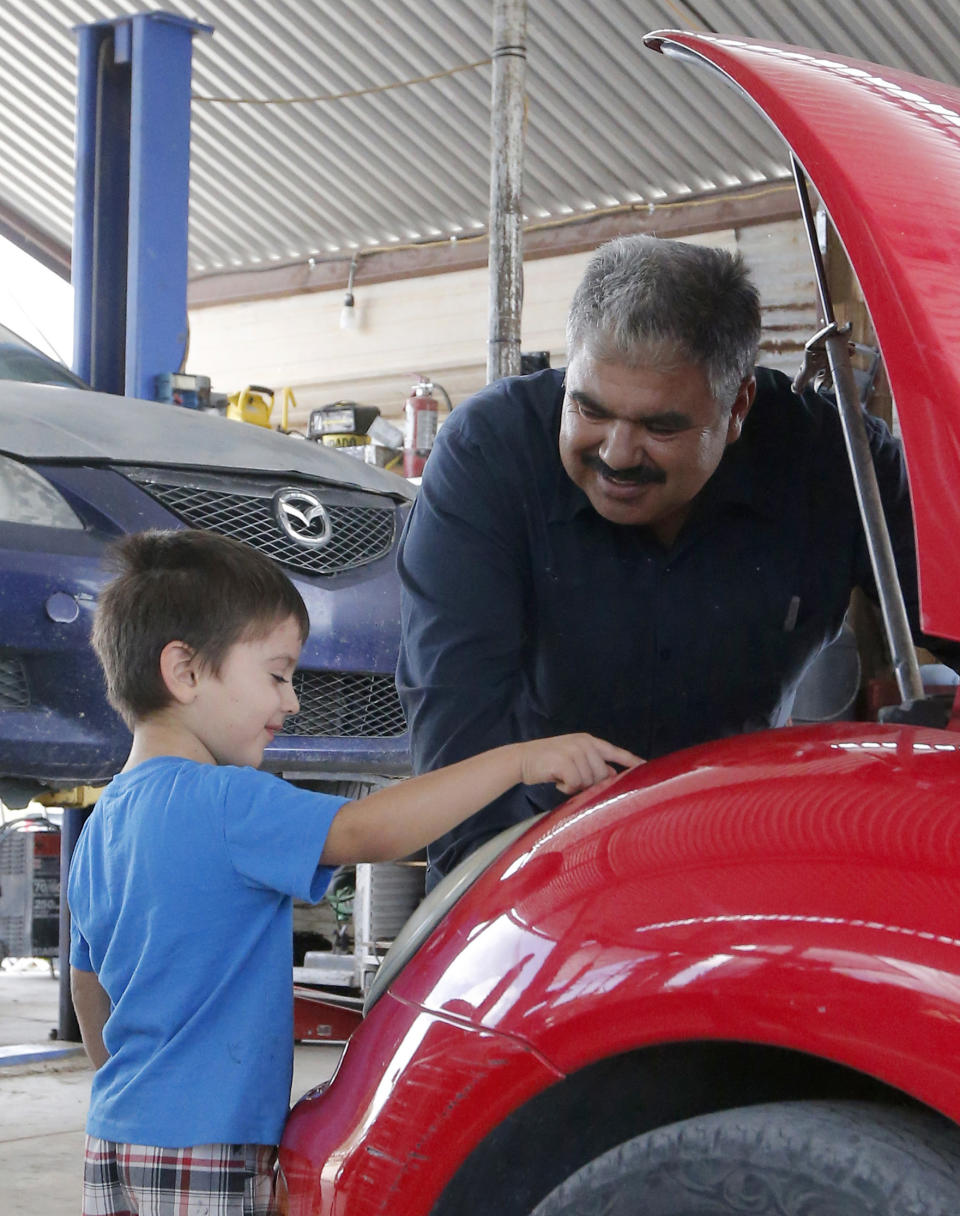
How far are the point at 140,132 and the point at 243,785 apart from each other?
13.2ft

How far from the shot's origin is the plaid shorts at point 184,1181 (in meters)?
1.36

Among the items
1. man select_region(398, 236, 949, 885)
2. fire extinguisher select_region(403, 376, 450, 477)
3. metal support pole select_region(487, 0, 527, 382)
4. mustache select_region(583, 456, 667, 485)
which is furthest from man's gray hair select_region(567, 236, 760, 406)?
fire extinguisher select_region(403, 376, 450, 477)

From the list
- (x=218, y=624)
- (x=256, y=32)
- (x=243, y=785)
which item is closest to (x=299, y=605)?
(x=218, y=624)

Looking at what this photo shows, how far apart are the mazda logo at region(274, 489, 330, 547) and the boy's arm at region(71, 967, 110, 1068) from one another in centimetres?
190

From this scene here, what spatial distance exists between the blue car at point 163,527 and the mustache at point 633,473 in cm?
160

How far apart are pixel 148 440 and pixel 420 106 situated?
17.6ft

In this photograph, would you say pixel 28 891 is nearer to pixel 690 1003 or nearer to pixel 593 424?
pixel 593 424

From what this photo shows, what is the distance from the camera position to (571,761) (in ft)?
4.23

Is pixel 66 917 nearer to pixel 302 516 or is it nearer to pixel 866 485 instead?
pixel 302 516

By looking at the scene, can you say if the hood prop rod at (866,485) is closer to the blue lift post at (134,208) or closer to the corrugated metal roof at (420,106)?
the blue lift post at (134,208)

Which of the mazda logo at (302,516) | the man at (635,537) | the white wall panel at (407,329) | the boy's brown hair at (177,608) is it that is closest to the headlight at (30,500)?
the mazda logo at (302,516)

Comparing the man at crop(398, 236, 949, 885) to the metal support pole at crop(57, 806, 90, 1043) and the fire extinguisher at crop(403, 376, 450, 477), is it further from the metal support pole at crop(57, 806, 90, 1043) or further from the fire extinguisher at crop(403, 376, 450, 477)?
the fire extinguisher at crop(403, 376, 450, 477)

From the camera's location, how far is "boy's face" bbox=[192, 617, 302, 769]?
4.88 ft

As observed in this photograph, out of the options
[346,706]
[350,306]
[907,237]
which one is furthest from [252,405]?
[907,237]
